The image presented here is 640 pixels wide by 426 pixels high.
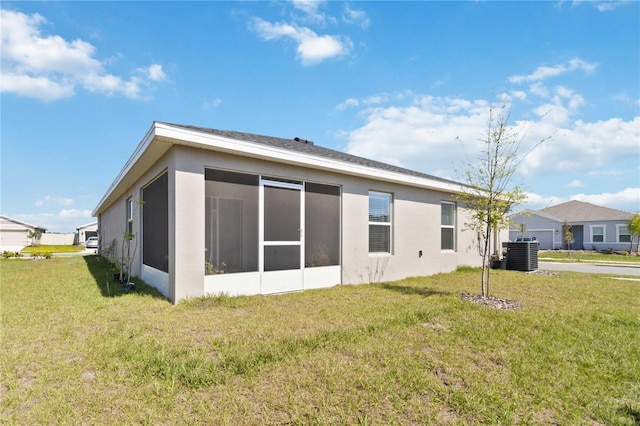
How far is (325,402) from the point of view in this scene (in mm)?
2553

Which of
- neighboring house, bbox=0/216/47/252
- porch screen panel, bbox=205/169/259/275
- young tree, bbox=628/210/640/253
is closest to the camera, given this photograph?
porch screen panel, bbox=205/169/259/275

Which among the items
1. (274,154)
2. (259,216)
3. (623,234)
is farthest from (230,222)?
(623,234)

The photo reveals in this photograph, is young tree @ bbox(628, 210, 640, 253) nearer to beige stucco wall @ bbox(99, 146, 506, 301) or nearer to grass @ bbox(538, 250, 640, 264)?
grass @ bbox(538, 250, 640, 264)

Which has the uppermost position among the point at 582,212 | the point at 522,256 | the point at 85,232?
the point at 582,212

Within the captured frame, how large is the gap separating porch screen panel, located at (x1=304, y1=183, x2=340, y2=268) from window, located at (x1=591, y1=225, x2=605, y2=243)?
31.9 meters

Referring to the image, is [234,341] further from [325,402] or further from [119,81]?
[119,81]

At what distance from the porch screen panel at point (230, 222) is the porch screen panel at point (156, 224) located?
966 millimetres

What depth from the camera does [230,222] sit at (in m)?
6.40

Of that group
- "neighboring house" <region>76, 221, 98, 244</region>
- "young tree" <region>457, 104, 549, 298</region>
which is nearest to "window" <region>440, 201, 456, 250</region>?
"young tree" <region>457, 104, 549, 298</region>

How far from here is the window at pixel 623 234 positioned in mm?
26609

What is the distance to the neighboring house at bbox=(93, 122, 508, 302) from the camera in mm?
5809

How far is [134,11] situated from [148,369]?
8.55 metres

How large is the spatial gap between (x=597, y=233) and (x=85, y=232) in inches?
2537

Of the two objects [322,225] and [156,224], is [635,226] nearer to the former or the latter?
[322,225]
